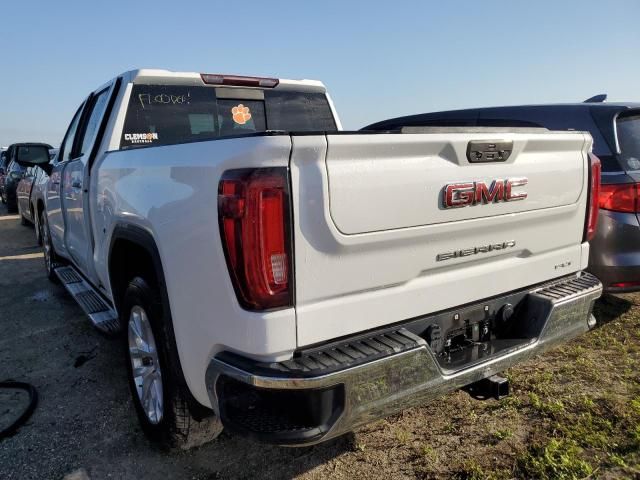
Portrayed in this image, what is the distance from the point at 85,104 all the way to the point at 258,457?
3414mm

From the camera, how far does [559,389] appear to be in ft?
10.5

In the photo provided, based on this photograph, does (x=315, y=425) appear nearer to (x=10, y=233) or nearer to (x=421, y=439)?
(x=421, y=439)

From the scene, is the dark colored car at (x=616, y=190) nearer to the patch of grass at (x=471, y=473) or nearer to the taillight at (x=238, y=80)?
the taillight at (x=238, y=80)

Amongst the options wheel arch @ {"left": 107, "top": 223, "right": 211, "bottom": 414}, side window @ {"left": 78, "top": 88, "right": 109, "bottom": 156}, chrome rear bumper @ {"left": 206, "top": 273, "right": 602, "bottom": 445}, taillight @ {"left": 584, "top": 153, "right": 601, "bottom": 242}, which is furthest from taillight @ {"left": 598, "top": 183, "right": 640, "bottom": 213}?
side window @ {"left": 78, "top": 88, "right": 109, "bottom": 156}

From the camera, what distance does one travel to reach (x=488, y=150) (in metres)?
2.23

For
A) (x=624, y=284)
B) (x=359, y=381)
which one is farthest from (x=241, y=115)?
(x=624, y=284)

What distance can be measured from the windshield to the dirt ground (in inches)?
54.4

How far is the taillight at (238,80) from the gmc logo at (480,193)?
7.78 feet

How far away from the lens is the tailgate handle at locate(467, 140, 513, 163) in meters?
2.17

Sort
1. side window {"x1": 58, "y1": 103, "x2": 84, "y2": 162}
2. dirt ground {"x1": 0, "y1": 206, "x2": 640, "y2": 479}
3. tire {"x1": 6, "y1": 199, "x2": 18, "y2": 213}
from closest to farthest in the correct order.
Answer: dirt ground {"x1": 0, "y1": 206, "x2": 640, "y2": 479} → side window {"x1": 58, "y1": 103, "x2": 84, "y2": 162} → tire {"x1": 6, "y1": 199, "x2": 18, "y2": 213}

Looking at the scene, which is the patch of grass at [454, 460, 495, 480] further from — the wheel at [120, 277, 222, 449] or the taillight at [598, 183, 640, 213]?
the taillight at [598, 183, 640, 213]

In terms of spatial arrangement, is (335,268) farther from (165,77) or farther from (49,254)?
(49,254)

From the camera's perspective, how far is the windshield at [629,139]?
3.72m

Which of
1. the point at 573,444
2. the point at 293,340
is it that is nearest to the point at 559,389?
the point at 573,444
